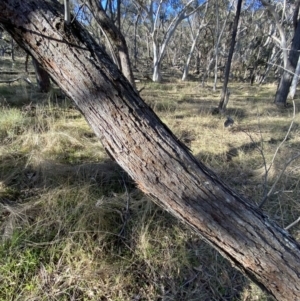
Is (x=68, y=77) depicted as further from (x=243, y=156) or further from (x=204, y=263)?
(x=243, y=156)

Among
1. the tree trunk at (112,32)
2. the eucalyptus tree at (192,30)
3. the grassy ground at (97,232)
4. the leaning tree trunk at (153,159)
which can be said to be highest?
the eucalyptus tree at (192,30)

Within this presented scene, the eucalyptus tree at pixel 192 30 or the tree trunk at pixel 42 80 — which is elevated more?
the eucalyptus tree at pixel 192 30

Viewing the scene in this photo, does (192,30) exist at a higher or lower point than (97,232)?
higher

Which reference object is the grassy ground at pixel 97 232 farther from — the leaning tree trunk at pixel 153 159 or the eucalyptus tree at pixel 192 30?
the eucalyptus tree at pixel 192 30

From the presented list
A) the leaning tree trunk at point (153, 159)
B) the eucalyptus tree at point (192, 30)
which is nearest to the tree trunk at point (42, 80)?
the leaning tree trunk at point (153, 159)

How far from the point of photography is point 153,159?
0.97m

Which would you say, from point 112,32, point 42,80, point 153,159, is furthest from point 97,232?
point 42,80

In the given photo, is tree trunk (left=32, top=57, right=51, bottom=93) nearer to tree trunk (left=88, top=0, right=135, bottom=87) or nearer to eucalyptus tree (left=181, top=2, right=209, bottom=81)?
tree trunk (left=88, top=0, right=135, bottom=87)

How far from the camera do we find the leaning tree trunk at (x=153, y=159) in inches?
37.0

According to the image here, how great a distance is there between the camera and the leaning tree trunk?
0.94 m

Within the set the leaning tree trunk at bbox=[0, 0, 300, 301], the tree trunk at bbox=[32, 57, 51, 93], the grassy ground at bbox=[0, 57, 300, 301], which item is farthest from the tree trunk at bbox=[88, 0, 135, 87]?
the tree trunk at bbox=[32, 57, 51, 93]

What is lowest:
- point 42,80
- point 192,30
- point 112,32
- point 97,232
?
point 97,232

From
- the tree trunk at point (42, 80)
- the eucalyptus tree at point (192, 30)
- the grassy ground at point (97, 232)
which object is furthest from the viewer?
the eucalyptus tree at point (192, 30)

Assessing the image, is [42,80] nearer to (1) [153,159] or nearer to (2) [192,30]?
(1) [153,159]
